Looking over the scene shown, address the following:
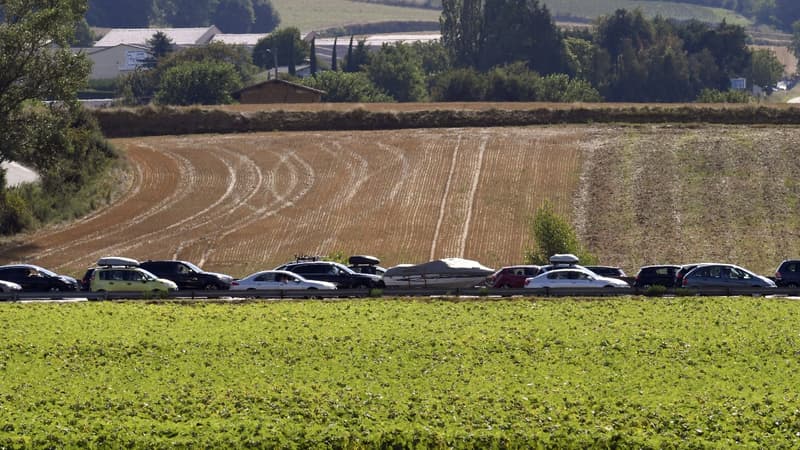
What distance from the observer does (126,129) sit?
11994 centimetres

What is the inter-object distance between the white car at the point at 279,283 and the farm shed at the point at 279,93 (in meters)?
81.2

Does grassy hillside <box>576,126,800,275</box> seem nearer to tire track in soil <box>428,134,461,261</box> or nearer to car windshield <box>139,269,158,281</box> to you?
tire track in soil <box>428,134,461,261</box>

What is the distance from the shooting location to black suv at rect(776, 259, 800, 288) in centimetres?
6094

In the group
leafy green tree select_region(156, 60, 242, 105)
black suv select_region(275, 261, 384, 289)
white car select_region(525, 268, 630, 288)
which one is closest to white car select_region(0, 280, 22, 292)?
black suv select_region(275, 261, 384, 289)

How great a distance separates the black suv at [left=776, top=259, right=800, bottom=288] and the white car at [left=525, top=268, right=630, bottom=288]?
6543 millimetres

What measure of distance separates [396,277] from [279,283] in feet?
17.5

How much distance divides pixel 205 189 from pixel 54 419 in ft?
199

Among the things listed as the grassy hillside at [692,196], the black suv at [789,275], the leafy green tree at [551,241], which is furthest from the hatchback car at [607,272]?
the grassy hillside at [692,196]

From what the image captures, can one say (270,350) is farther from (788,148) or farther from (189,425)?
(788,148)

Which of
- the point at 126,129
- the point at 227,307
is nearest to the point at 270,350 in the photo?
the point at 227,307

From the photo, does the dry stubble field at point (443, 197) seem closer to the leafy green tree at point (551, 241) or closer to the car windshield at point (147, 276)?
the leafy green tree at point (551, 241)

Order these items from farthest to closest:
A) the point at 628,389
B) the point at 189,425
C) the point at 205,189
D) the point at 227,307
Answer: the point at 205,189, the point at 227,307, the point at 628,389, the point at 189,425

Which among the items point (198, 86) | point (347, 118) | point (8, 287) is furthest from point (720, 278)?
point (198, 86)

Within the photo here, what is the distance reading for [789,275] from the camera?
61250 millimetres
